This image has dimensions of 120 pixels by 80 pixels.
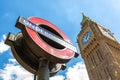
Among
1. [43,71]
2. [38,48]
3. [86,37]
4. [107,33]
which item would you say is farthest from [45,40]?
[107,33]

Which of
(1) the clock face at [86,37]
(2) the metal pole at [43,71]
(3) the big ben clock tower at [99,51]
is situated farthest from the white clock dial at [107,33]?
(2) the metal pole at [43,71]

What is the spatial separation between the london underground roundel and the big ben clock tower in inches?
1034

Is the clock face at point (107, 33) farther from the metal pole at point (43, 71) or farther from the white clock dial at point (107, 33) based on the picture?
the metal pole at point (43, 71)

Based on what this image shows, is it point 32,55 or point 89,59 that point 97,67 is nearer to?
point 89,59

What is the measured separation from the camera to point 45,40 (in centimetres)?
340

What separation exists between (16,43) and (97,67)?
103 ft

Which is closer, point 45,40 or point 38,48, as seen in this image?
point 38,48

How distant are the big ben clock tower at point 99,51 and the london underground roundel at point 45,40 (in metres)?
26.3

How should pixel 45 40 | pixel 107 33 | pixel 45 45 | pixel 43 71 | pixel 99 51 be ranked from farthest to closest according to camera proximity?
pixel 107 33 → pixel 99 51 → pixel 45 40 → pixel 45 45 → pixel 43 71

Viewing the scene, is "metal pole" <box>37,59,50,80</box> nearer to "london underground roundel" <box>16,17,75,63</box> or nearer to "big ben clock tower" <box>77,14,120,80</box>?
"london underground roundel" <box>16,17,75,63</box>

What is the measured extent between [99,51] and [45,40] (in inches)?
1260

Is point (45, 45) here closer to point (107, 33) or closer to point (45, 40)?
point (45, 40)

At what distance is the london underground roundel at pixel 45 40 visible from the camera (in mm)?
3010

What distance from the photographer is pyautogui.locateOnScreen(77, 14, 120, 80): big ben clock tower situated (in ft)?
101
